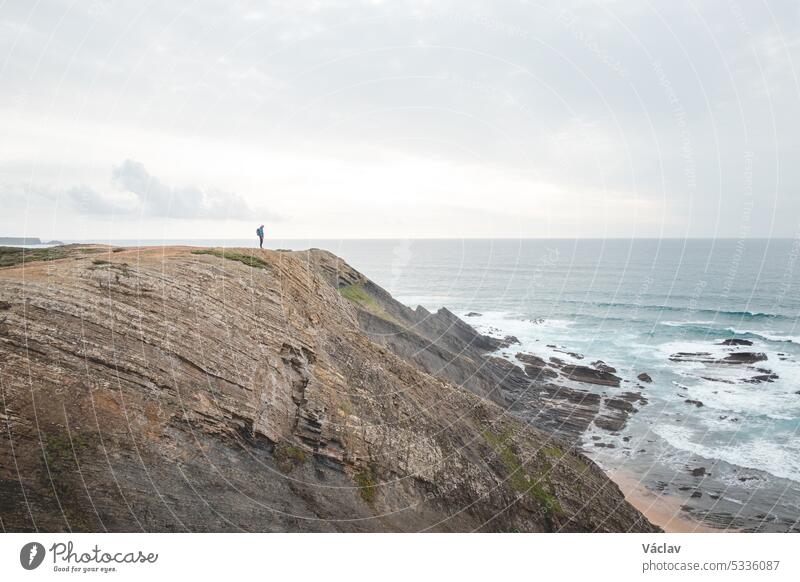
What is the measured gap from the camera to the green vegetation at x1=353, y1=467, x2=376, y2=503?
15.0 metres

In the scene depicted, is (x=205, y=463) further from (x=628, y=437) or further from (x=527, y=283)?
(x=527, y=283)

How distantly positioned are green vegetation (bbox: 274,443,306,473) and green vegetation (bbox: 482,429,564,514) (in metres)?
8.98

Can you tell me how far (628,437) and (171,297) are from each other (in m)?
35.2

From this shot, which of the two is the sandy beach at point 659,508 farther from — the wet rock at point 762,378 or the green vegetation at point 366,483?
the wet rock at point 762,378

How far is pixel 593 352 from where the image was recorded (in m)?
57.2

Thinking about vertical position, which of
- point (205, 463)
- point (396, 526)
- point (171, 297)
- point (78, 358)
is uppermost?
point (171, 297)

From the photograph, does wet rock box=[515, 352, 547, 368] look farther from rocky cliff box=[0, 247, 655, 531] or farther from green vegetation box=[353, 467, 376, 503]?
green vegetation box=[353, 467, 376, 503]

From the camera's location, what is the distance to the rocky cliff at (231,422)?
11398 mm

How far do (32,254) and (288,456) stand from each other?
15.1 meters

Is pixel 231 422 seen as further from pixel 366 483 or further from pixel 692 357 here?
pixel 692 357

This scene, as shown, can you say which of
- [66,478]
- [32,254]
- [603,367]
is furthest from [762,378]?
[32,254]

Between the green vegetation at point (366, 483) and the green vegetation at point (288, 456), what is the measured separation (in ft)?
6.65

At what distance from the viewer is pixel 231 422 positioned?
45.7 feet
